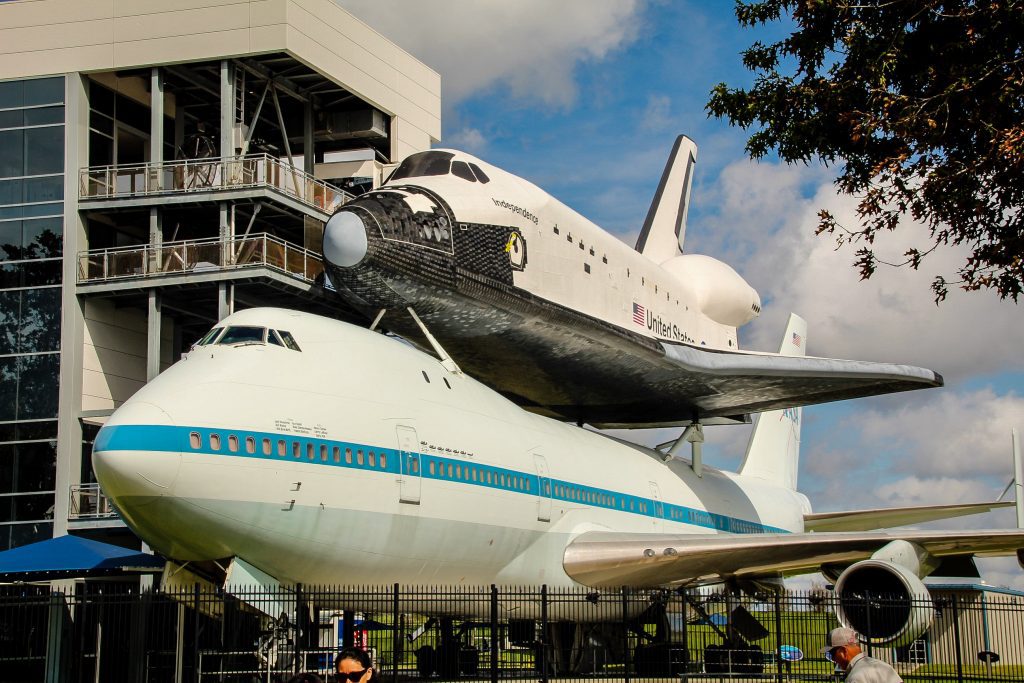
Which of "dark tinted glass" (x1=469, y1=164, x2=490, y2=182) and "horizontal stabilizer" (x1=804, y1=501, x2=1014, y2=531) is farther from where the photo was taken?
"horizontal stabilizer" (x1=804, y1=501, x2=1014, y2=531)

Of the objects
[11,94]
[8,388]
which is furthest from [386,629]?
[11,94]

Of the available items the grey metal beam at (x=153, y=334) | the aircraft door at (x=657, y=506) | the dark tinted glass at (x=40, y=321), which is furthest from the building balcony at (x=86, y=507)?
the aircraft door at (x=657, y=506)

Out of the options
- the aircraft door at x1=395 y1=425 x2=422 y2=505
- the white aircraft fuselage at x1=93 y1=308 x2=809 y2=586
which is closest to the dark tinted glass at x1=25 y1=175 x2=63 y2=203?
the white aircraft fuselage at x1=93 y1=308 x2=809 y2=586

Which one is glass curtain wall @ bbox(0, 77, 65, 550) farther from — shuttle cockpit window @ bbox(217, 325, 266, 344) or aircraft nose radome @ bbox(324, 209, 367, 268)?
shuttle cockpit window @ bbox(217, 325, 266, 344)

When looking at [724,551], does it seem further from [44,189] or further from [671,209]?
[44,189]

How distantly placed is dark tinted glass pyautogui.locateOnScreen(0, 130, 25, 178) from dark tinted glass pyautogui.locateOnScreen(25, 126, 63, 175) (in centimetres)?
16

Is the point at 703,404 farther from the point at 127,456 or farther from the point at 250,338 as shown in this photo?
the point at 127,456

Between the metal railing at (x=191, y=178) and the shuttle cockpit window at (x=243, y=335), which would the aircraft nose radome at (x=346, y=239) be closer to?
the shuttle cockpit window at (x=243, y=335)

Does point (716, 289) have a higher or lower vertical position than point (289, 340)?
higher

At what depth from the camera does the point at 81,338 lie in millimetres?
29625

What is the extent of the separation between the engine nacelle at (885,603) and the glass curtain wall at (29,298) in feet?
62.0

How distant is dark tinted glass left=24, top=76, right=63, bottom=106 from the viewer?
1192 inches

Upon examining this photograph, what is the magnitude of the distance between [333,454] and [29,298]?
17.9 metres

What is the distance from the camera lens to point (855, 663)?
8.08 meters
